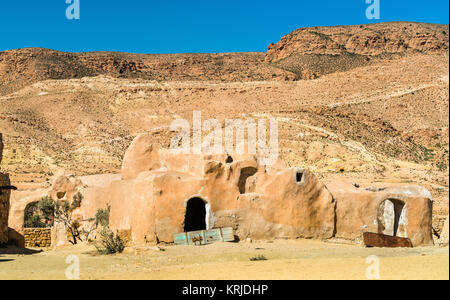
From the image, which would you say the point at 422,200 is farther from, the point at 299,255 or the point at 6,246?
the point at 6,246

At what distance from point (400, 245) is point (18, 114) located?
5554 cm

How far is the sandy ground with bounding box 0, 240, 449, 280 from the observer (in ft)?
33.7

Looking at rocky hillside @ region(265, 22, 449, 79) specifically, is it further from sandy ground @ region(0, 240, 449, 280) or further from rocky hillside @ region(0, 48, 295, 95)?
sandy ground @ region(0, 240, 449, 280)

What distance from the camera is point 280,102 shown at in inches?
2921

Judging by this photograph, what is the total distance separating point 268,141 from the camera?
48562mm

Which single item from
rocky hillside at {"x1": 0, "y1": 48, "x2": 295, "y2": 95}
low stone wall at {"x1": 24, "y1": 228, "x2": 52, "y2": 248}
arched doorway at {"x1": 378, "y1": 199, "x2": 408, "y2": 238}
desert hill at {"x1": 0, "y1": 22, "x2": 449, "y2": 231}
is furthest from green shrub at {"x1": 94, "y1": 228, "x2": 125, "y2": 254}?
rocky hillside at {"x1": 0, "y1": 48, "x2": 295, "y2": 95}

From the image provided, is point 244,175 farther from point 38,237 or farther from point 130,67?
point 130,67

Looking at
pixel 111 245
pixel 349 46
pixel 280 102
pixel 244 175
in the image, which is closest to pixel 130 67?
pixel 349 46

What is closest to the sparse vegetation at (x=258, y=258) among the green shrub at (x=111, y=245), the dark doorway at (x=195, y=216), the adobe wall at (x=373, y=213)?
the green shrub at (x=111, y=245)

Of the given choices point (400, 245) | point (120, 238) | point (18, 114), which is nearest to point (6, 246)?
point (120, 238)

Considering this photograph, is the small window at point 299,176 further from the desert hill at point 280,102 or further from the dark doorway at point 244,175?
the desert hill at point 280,102

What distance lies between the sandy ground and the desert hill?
358 inches

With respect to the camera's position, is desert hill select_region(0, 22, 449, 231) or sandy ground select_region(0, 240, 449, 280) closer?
sandy ground select_region(0, 240, 449, 280)

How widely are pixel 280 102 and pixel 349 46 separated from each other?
1631 inches
